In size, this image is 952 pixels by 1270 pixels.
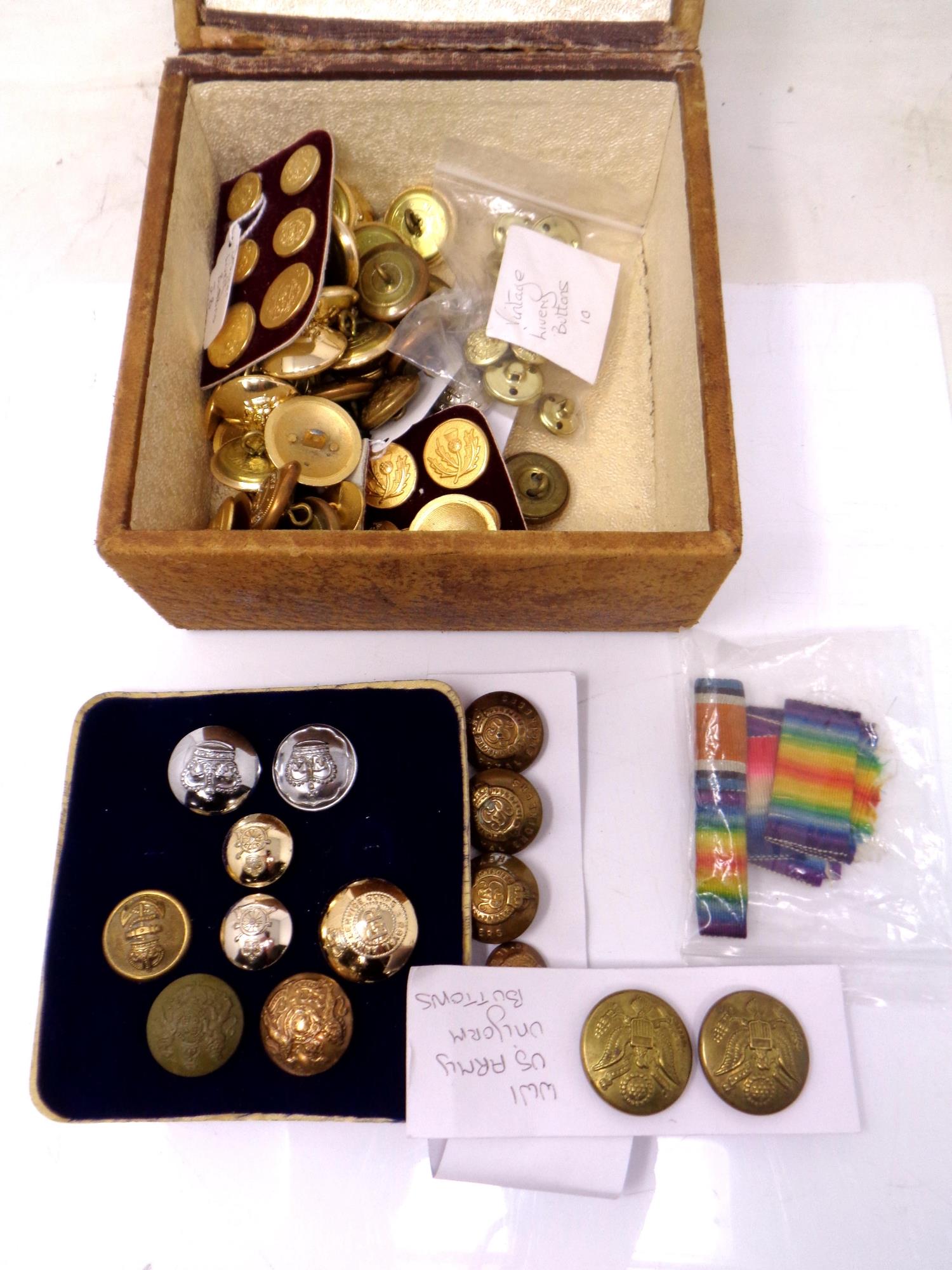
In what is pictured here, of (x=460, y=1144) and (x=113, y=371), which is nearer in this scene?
(x=460, y=1144)

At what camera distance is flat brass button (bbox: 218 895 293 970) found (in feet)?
3.87

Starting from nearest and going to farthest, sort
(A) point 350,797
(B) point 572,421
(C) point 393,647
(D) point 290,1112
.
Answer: (D) point 290,1112
(A) point 350,797
(C) point 393,647
(B) point 572,421

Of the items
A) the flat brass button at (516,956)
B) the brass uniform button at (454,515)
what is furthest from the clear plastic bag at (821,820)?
the brass uniform button at (454,515)

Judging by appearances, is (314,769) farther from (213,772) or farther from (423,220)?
(423,220)

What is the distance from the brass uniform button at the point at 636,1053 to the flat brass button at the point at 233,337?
3.53 feet

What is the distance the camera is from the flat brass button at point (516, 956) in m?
1.20

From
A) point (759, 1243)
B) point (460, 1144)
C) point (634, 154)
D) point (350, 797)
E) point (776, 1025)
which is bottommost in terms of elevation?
point (759, 1243)

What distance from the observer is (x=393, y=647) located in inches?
54.3

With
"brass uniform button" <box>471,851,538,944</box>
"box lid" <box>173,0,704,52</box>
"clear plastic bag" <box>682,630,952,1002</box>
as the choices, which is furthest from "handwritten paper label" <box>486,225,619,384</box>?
"brass uniform button" <box>471,851,538,944</box>

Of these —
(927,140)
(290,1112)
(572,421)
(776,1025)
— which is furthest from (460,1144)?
(927,140)

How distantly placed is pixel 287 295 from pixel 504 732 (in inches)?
28.3

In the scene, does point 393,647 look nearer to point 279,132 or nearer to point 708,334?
point 708,334

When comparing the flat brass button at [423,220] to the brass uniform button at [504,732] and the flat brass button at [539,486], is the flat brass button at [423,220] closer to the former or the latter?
the flat brass button at [539,486]

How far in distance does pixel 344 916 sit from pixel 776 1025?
23.0 inches
